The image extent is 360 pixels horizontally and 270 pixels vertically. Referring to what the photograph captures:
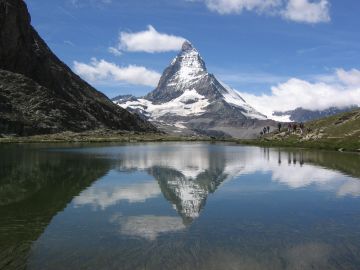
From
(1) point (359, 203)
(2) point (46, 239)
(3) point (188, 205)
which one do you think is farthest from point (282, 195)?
(2) point (46, 239)

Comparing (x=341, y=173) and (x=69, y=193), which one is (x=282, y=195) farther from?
(x=341, y=173)

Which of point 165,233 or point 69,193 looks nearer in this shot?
point 165,233

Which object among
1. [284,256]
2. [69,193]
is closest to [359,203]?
[284,256]

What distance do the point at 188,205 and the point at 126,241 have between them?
49.6 ft

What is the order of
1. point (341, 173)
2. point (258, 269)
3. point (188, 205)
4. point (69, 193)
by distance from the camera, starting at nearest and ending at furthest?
point (258, 269), point (188, 205), point (69, 193), point (341, 173)

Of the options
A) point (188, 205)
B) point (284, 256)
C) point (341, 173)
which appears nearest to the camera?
point (284, 256)

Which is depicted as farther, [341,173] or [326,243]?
[341,173]

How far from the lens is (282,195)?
52094 mm

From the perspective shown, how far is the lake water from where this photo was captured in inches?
1011

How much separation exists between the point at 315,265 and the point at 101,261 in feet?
37.8

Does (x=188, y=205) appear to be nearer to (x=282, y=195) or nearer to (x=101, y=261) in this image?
(x=282, y=195)

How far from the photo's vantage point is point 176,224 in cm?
3494

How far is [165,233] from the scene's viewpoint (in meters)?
31.8

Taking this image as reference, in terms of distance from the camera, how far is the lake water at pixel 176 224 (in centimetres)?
2569
